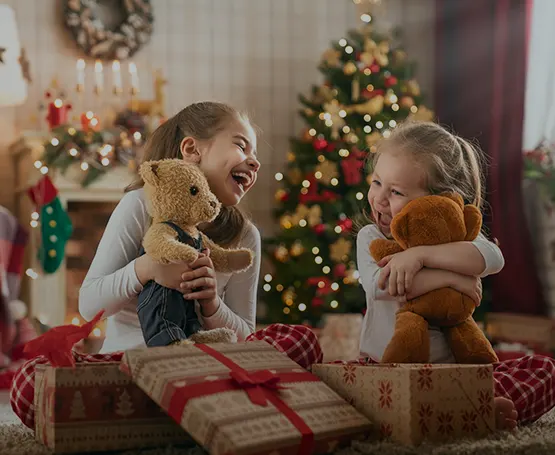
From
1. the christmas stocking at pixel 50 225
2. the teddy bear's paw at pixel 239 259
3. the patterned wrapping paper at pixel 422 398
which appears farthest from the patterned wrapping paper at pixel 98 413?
the christmas stocking at pixel 50 225

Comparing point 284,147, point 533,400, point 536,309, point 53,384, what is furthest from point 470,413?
point 284,147

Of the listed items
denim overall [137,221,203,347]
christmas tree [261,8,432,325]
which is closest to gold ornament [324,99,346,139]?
christmas tree [261,8,432,325]

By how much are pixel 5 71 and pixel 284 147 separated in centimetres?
187

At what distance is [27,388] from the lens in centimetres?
159

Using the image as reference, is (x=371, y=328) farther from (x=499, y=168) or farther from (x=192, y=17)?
(x=192, y=17)

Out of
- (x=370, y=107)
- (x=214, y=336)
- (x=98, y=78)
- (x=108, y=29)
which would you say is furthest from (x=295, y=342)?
(x=108, y=29)

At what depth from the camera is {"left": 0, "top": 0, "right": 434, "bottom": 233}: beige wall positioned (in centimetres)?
487

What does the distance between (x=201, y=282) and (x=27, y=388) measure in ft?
1.15

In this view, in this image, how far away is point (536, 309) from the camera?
468cm

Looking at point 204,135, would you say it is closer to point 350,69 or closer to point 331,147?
point 331,147

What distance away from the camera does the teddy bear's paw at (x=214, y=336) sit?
5.34 ft

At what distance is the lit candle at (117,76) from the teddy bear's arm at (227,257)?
10.4ft

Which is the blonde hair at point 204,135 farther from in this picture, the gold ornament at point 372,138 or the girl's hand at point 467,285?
the gold ornament at point 372,138

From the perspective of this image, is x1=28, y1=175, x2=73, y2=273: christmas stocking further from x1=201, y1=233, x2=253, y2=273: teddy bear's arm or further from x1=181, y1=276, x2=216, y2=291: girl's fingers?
x1=181, y1=276, x2=216, y2=291: girl's fingers
